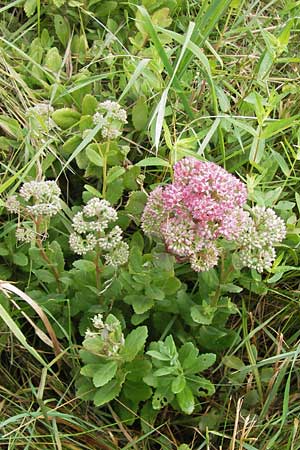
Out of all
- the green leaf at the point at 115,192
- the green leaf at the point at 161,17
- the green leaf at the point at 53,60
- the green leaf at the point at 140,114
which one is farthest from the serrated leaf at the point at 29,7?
the green leaf at the point at 115,192

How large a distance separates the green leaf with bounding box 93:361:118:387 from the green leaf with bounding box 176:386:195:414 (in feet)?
0.52

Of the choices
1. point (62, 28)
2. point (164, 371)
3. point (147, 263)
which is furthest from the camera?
point (62, 28)

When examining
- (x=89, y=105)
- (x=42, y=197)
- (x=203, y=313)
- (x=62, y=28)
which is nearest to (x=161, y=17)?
(x=62, y=28)

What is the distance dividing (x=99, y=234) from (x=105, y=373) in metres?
0.31

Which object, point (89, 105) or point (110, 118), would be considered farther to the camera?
point (89, 105)

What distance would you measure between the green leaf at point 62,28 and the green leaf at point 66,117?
0.38m

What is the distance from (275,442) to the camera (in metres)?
1.65

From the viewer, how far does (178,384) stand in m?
1.52

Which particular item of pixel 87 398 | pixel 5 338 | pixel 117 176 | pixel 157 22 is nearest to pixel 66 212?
pixel 117 176

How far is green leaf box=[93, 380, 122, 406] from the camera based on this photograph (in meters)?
1.54

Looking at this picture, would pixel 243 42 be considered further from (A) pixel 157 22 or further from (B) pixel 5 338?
(B) pixel 5 338

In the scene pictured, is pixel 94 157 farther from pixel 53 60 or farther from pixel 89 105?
pixel 53 60

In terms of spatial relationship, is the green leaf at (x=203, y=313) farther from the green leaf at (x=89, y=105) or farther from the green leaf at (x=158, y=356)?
the green leaf at (x=89, y=105)

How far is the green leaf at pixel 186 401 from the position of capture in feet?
5.02
